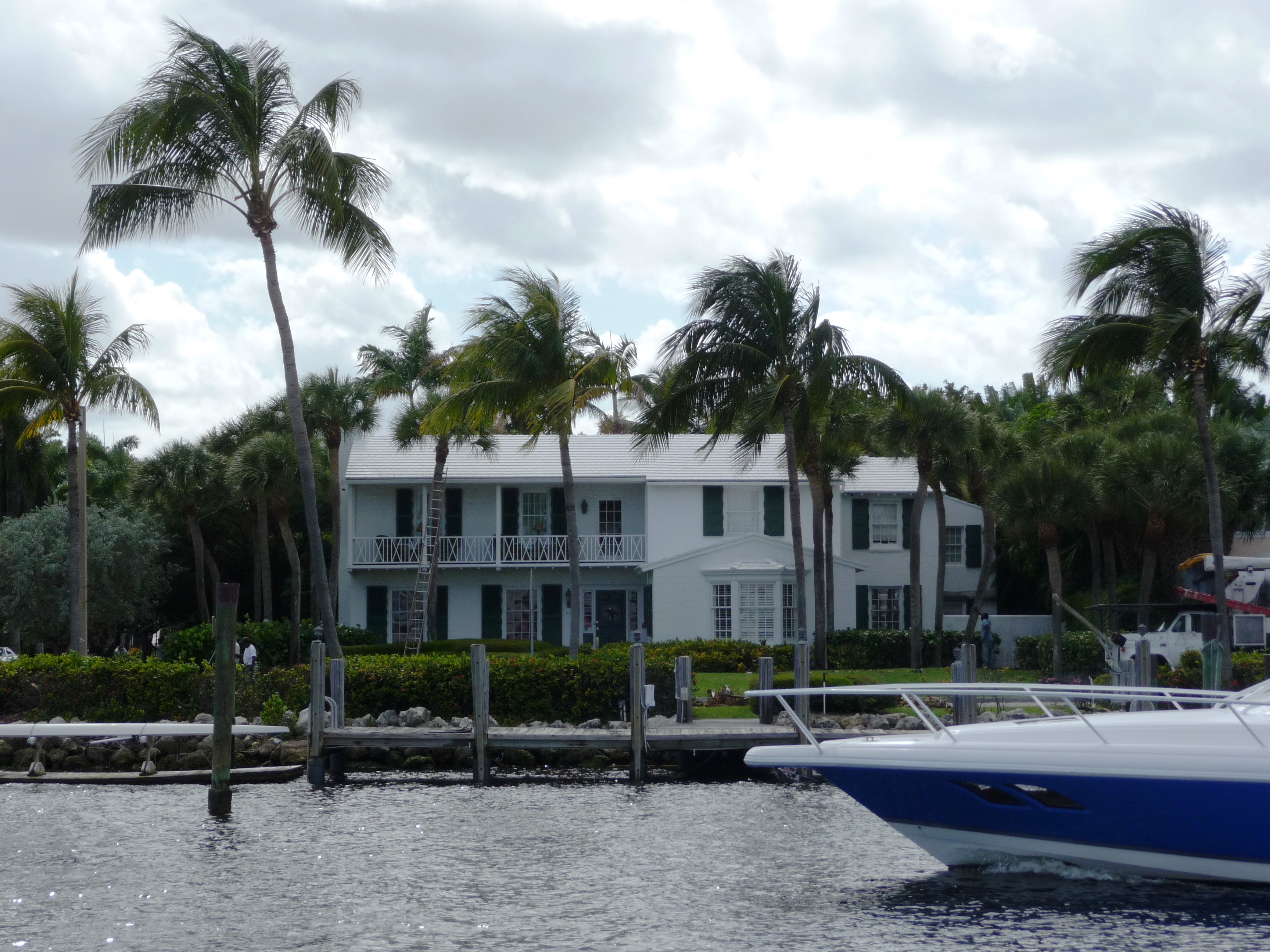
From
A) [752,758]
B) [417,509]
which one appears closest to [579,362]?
[417,509]

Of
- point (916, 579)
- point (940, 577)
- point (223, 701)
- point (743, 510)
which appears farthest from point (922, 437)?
point (223, 701)

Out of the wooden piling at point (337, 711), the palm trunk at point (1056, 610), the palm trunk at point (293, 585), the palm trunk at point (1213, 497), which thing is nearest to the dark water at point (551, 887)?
the wooden piling at point (337, 711)

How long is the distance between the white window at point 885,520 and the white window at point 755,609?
4517 mm

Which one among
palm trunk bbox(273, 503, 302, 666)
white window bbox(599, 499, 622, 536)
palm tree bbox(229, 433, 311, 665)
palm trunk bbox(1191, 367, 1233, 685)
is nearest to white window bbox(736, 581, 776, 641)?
white window bbox(599, 499, 622, 536)

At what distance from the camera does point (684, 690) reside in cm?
2142

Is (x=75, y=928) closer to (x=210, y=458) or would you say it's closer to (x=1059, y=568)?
(x=1059, y=568)

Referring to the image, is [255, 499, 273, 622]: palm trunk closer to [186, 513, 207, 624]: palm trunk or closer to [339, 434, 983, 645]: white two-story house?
[186, 513, 207, 624]: palm trunk

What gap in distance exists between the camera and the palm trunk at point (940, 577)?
36.4 m

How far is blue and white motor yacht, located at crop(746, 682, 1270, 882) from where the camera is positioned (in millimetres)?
10891

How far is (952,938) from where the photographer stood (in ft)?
35.5

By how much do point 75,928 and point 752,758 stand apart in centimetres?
597

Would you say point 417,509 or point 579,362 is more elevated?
point 579,362

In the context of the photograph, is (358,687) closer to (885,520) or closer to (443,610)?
(443,610)

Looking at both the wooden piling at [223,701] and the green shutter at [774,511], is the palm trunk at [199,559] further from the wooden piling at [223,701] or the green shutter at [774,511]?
the wooden piling at [223,701]
